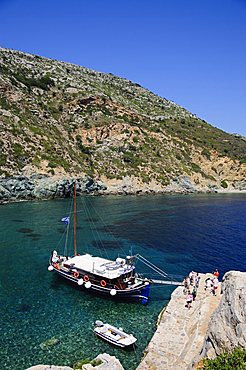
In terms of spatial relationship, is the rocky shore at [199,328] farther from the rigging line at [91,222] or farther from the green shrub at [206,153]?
the green shrub at [206,153]

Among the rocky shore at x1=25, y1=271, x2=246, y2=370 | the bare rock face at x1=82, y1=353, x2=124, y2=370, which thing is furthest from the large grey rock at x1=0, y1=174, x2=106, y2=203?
the bare rock face at x1=82, y1=353, x2=124, y2=370

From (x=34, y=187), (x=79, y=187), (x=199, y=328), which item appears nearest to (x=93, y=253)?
(x=199, y=328)

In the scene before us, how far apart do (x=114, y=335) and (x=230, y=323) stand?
12.0 meters

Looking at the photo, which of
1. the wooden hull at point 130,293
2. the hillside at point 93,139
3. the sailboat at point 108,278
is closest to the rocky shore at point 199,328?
the wooden hull at point 130,293

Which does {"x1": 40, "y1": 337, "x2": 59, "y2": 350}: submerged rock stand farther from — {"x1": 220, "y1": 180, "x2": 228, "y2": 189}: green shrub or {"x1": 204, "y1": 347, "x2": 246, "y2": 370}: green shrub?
{"x1": 220, "y1": 180, "x2": 228, "y2": 189}: green shrub

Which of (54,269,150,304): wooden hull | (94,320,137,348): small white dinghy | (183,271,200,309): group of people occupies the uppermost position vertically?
(183,271,200,309): group of people

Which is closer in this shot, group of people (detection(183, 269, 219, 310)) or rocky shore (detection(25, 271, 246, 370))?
rocky shore (detection(25, 271, 246, 370))

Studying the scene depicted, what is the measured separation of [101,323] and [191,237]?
3451cm

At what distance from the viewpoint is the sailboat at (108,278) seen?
33.6 metres

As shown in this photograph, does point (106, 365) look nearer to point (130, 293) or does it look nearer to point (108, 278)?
point (130, 293)

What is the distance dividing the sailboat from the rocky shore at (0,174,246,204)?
57639 mm

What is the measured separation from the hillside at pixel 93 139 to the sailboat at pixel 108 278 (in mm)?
62485

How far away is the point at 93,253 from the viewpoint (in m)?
48.0

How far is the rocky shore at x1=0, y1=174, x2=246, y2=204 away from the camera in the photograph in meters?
92.2
